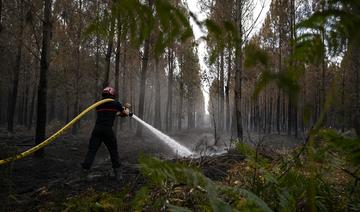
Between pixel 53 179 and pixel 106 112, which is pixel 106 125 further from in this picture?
pixel 53 179

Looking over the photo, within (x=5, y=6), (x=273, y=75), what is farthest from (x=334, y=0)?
(x=5, y=6)

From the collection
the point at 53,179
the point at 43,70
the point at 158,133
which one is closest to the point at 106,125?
the point at 53,179

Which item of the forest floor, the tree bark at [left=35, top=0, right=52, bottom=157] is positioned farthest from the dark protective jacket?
the tree bark at [left=35, top=0, right=52, bottom=157]

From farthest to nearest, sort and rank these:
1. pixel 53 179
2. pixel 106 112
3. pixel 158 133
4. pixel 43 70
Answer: pixel 158 133 < pixel 43 70 < pixel 106 112 < pixel 53 179

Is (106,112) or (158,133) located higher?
(106,112)

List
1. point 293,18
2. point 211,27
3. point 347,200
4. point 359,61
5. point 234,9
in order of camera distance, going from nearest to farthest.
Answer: point 211,27
point 347,200
point 234,9
point 359,61
point 293,18

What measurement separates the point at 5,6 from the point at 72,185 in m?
18.4

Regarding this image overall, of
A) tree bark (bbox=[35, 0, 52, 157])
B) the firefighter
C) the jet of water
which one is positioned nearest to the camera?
the firefighter

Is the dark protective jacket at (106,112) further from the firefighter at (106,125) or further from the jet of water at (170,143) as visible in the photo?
the jet of water at (170,143)

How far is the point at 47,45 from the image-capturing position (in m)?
10.1

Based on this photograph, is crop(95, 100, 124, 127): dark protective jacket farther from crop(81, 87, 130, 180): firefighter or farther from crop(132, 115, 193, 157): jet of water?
crop(132, 115, 193, 157): jet of water

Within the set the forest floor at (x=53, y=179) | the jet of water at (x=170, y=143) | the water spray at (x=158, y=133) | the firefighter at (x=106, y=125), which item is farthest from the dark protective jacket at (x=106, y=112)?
the jet of water at (x=170, y=143)

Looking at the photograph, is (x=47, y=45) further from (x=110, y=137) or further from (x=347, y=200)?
(x=347, y=200)

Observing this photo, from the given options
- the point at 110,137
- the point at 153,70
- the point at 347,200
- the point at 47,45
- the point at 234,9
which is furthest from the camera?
the point at 153,70
